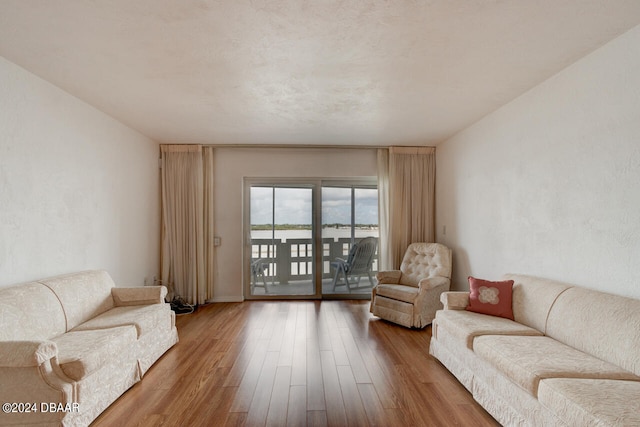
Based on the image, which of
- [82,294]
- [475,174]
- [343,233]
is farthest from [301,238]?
[82,294]

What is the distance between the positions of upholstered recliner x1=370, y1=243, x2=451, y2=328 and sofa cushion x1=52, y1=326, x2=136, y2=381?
2814 mm

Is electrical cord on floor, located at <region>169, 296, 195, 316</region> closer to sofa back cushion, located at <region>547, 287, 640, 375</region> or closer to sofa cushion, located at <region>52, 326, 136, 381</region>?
sofa cushion, located at <region>52, 326, 136, 381</region>

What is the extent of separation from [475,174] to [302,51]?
8.85 ft

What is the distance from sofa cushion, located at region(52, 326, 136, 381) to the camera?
1852mm

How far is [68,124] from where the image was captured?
2.94 m

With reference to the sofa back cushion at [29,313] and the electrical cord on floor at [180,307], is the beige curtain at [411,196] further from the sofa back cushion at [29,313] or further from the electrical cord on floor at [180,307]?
the sofa back cushion at [29,313]

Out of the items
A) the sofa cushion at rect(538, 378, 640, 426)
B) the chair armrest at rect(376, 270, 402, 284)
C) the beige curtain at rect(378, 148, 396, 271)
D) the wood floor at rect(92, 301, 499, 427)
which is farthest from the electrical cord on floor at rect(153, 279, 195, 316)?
the sofa cushion at rect(538, 378, 640, 426)

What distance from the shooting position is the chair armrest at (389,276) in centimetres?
430

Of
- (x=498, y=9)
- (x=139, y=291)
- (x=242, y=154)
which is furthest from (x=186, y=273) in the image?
(x=498, y=9)

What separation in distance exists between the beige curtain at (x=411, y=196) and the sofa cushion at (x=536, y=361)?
271 centimetres

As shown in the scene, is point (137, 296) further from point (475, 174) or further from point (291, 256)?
point (475, 174)

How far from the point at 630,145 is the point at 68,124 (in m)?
4.54

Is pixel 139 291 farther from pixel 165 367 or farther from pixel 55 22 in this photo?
pixel 55 22

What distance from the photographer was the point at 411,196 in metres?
4.96
